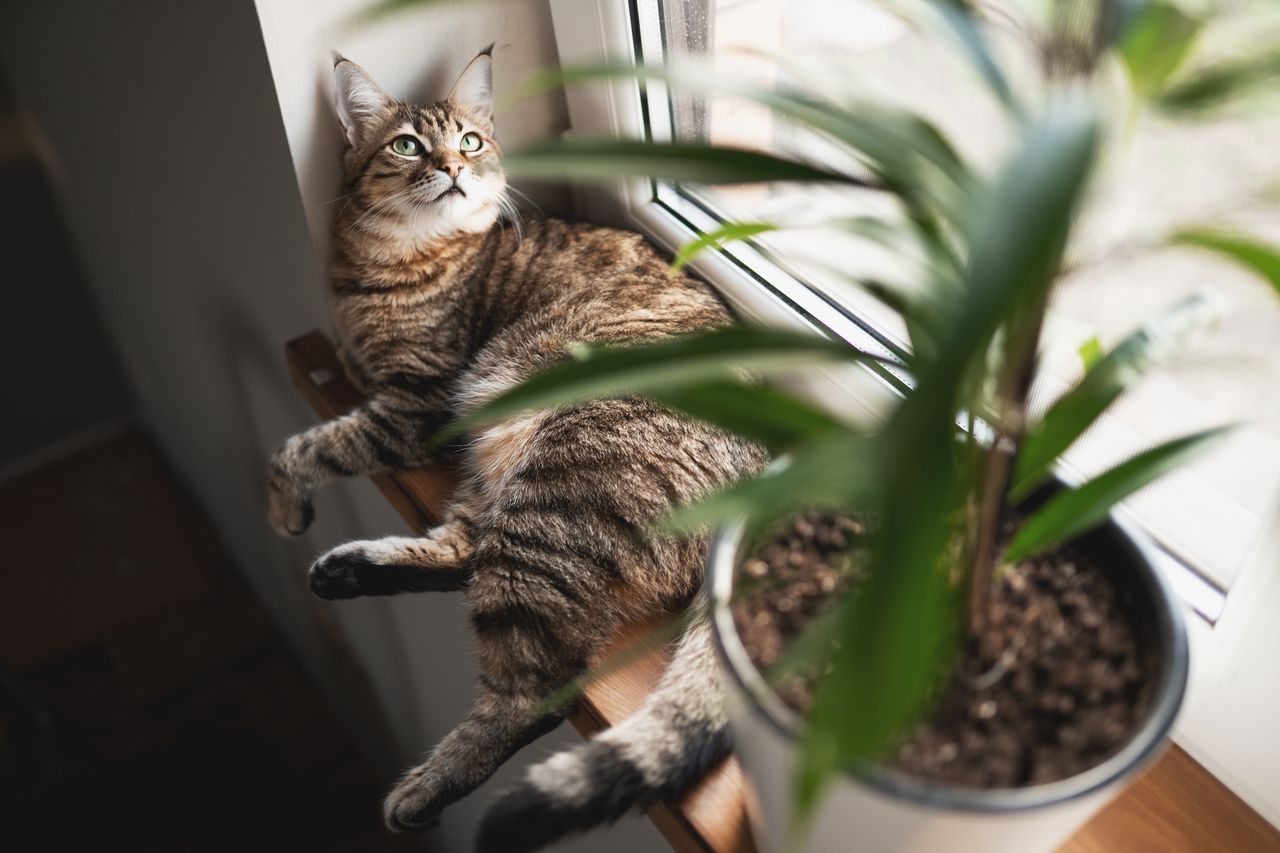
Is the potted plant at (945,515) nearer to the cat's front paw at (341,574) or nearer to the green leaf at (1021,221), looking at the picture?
the green leaf at (1021,221)

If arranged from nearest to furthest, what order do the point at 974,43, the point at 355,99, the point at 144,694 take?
1. the point at 974,43
2. the point at 355,99
3. the point at 144,694

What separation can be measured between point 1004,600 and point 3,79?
7.91ft

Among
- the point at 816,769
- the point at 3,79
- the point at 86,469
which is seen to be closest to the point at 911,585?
the point at 816,769

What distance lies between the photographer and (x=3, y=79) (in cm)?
210

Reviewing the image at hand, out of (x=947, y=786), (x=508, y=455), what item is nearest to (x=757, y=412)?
(x=947, y=786)

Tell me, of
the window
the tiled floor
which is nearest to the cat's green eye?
the window

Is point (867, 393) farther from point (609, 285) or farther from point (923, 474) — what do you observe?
point (923, 474)

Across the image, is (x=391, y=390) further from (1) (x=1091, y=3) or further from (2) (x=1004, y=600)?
(1) (x=1091, y=3)

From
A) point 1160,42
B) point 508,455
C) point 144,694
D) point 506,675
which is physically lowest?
point 144,694

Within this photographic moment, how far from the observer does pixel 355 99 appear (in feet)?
3.32

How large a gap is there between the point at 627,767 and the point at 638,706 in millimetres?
101

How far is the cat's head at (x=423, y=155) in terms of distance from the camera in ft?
3.42

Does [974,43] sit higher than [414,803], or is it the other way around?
[974,43]

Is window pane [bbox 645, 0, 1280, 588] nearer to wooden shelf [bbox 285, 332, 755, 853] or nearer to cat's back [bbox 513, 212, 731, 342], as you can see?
cat's back [bbox 513, 212, 731, 342]
